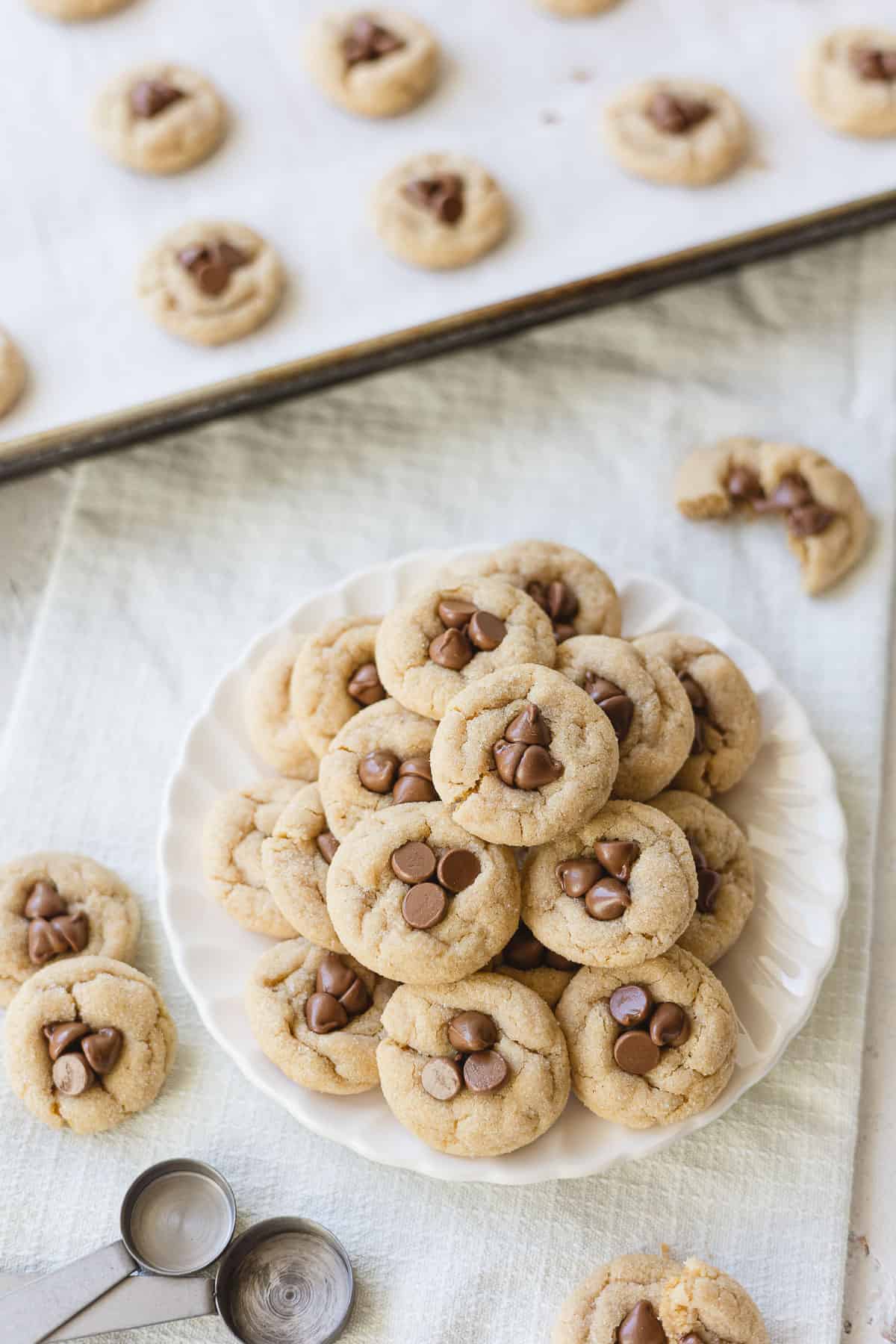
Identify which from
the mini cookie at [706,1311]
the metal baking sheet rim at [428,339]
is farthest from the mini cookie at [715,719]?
the metal baking sheet rim at [428,339]

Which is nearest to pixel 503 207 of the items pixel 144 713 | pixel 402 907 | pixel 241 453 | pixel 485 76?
pixel 485 76

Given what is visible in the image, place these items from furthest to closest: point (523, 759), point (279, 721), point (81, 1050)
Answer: point (279, 721), point (81, 1050), point (523, 759)

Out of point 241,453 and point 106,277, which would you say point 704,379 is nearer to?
point 241,453

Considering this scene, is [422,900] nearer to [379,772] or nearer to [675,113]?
[379,772]

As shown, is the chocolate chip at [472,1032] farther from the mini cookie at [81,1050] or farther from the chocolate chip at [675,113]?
the chocolate chip at [675,113]

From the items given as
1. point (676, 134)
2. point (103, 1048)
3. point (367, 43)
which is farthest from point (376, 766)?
point (367, 43)

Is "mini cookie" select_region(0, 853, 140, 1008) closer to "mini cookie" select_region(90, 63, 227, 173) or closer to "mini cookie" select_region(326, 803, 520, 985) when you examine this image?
"mini cookie" select_region(326, 803, 520, 985)
